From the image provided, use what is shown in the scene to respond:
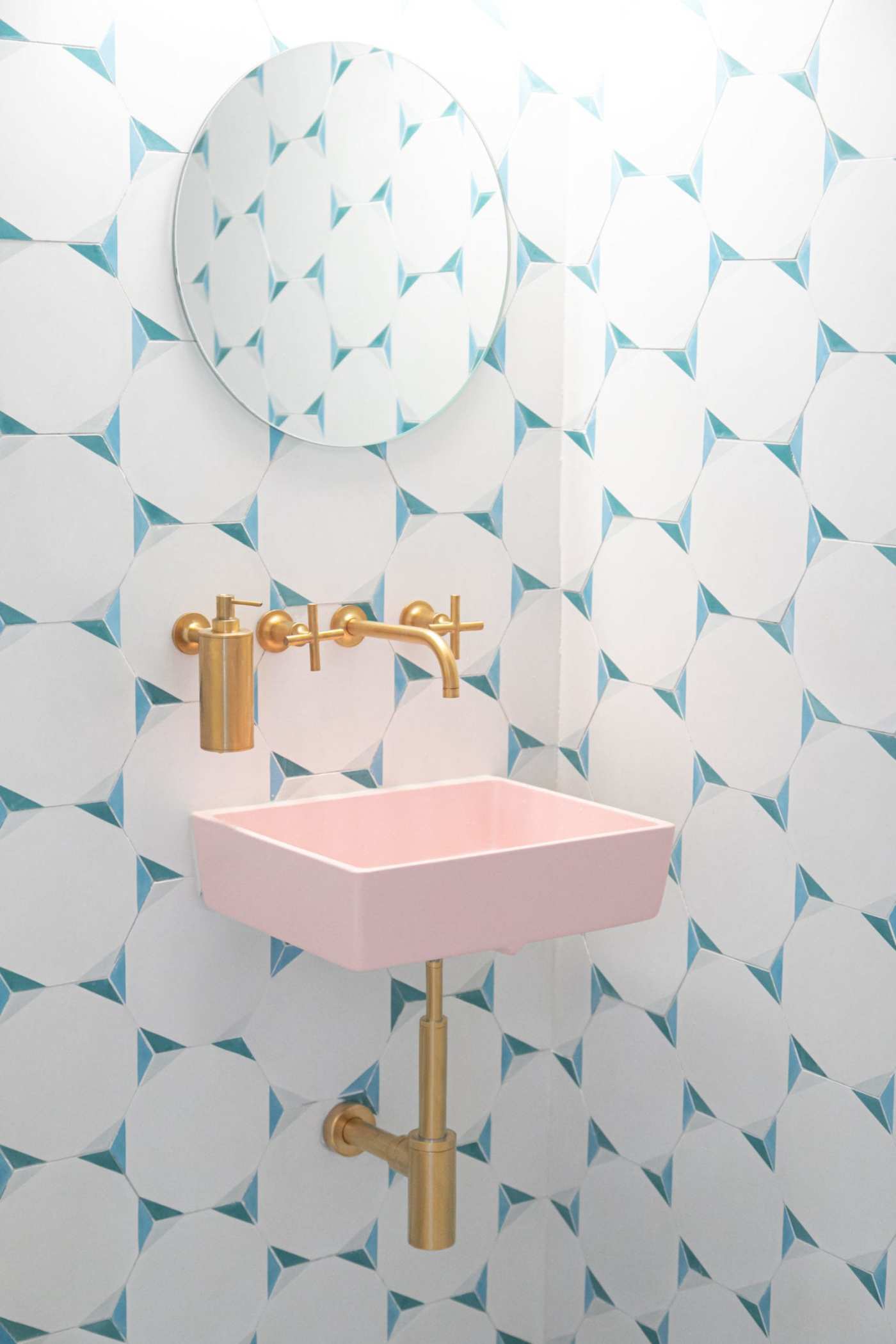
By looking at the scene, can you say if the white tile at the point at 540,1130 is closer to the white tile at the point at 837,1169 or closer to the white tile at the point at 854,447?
the white tile at the point at 837,1169

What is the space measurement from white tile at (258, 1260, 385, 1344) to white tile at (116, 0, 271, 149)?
148cm

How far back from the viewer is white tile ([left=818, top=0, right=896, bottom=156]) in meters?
1.69

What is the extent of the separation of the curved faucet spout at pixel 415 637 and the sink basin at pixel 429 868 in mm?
210

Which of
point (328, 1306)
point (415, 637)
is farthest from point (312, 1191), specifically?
point (415, 637)

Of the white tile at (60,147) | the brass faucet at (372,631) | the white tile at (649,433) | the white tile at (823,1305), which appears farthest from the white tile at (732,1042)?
the white tile at (60,147)

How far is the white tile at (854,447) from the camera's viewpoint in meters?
1.73

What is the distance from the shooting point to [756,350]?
188 centimetres

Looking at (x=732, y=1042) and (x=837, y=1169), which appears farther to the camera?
(x=732, y=1042)

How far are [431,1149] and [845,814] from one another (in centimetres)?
67

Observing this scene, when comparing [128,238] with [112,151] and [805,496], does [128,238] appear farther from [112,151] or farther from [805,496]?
[805,496]

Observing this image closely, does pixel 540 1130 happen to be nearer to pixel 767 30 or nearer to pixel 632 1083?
pixel 632 1083

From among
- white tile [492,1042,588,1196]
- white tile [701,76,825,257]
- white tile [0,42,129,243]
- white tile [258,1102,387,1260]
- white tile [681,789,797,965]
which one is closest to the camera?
white tile [0,42,129,243]

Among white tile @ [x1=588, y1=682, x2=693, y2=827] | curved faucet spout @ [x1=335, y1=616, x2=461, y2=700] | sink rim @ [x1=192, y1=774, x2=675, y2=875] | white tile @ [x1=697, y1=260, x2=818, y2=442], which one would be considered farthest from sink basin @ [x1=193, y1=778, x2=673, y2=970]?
white tile @ [x1=697, y1=260, x2=818, y2=442]

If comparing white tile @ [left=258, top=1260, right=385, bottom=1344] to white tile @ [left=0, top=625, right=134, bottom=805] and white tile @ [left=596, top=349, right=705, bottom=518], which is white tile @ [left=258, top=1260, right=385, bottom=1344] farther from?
white tile @ [left=596, top=349, right=705, bottom=518]
